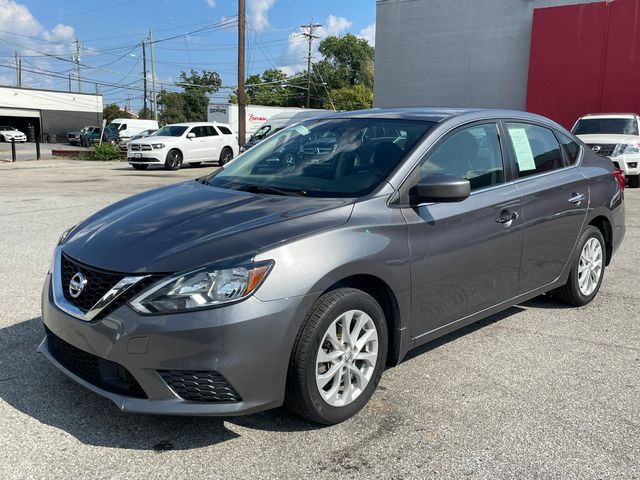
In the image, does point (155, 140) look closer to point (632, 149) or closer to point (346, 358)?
point (632, 149)

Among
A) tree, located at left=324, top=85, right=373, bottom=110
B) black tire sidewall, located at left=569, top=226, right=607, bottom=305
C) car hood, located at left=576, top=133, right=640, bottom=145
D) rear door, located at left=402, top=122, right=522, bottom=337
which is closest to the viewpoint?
rear door, located at left=402, top=122, right=522, bottom=337

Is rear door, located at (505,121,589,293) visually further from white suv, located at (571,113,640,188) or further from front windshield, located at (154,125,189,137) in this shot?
front windshield, located at (154,125,189,137)

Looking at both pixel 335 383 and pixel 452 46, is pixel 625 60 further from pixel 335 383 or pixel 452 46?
pixel 335 383

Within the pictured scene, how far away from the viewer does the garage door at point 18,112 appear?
59.4 m

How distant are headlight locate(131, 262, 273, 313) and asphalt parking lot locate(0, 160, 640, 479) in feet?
2.36

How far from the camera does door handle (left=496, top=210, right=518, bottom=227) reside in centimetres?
394

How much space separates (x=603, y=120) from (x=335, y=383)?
50.5 feet

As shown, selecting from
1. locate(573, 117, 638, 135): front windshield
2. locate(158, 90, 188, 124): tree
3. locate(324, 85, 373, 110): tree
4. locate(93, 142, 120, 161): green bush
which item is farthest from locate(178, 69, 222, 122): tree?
locate(573, 117, 638, 135): front windshield

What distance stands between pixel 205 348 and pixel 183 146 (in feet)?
66.9

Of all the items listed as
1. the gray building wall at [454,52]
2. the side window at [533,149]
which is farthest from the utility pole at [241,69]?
the side window at [533,149]

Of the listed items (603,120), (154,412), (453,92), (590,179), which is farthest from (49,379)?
(453,92)

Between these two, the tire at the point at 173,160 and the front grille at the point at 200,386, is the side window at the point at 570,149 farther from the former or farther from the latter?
the tire at the point at 173,160

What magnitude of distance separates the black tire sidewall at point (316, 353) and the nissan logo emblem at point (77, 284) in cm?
114

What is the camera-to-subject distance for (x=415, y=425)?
10.2ft
